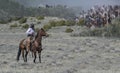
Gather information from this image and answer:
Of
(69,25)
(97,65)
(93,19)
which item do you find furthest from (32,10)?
(97,65)

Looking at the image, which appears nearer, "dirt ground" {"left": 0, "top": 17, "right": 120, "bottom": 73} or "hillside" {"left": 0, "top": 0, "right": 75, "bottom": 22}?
"dirt ground" {"left": 0, "top": 17, "right": 120, "bottom": 73}

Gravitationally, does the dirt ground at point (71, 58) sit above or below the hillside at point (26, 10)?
above

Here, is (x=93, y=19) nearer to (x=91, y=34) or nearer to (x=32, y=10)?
(x=91, y=34)

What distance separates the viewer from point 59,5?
152750 millimetres

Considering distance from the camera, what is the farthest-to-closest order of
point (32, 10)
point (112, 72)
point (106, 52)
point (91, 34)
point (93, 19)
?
point (32, 10) → point (93, 19) → point (91, 34) → point (106, 52) → point (112, 72)

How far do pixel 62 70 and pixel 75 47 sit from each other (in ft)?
38.9

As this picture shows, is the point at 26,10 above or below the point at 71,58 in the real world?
below

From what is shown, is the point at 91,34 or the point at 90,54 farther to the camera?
the point at 91,34

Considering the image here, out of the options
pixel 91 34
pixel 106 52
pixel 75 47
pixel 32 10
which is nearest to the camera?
pixel 106 52

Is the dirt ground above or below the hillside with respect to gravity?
above

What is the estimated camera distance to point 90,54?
28812 mm

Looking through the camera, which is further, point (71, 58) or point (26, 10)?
point (26, 10)

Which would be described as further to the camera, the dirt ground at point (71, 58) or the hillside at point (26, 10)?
the hillside at point (26, 10)

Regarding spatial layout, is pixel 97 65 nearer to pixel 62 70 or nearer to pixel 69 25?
pixel 62 70
